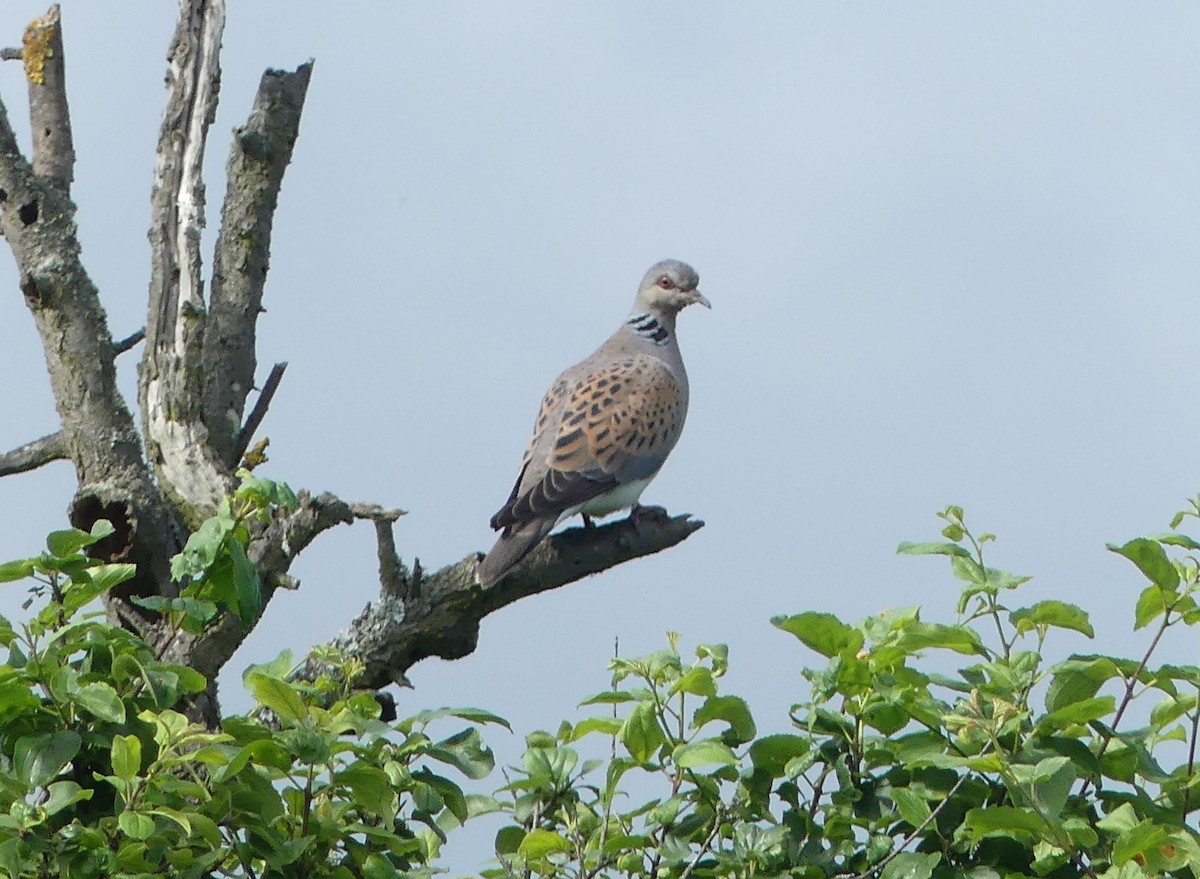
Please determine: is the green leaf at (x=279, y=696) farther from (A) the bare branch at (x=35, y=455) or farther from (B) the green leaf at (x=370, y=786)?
(A) the bare branch at (x=35, y=455)

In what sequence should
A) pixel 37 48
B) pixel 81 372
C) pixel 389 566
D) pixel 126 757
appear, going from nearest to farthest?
pixel 126 757 < pixel 389 566 < pixel 81 372 < pixel 37 48

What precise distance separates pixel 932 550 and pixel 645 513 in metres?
3.53

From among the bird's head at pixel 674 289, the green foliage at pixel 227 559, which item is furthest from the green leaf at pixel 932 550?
the bird's head at pixel 674 289

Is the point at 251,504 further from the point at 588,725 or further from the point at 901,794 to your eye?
the point at 901,794

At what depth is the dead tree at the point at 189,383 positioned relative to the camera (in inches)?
208

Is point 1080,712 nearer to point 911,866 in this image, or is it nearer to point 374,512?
point 911,866

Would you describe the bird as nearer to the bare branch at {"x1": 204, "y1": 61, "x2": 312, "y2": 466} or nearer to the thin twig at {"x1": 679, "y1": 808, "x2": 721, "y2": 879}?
the bare branch at {"x1": 204, "y1": 61, "x2": 312, "y2": 466}

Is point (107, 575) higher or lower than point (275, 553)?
lower

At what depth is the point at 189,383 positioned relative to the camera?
616cm

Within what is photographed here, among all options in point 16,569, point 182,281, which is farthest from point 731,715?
point 182,281

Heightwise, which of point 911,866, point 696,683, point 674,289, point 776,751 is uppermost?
point 674,289

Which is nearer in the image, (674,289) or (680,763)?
(680,763)

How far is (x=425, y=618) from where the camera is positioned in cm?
532

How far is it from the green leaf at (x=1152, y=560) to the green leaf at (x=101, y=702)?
176 centimetres
